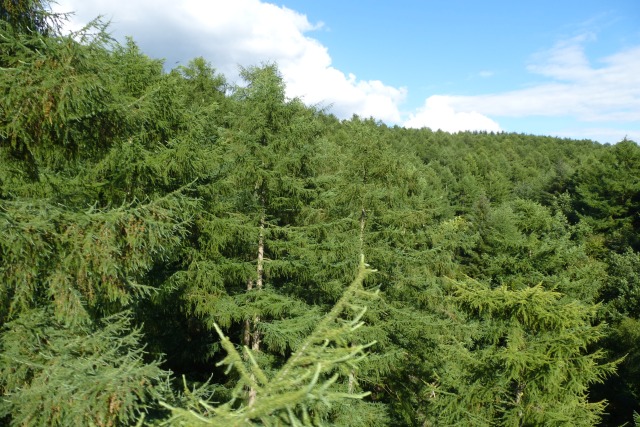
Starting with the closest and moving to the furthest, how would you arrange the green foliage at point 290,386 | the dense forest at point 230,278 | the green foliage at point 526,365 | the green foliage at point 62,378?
the green foliage at point 290,386
the green foliage at point 62,378
the dense forest at point 230,278
the green foliage at point 526,365

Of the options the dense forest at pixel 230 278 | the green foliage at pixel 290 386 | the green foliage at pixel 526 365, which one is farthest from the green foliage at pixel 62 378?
the green foliage at pixel 526 365

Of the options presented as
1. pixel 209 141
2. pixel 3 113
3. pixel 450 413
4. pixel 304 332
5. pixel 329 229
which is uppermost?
pixel 209 141

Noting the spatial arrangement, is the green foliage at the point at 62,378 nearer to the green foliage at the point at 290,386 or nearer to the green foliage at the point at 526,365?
the green foliage at the point at 290,386

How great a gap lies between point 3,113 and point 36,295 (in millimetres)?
2151

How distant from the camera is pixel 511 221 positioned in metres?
21.7

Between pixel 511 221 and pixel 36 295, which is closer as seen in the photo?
pixel 36 295

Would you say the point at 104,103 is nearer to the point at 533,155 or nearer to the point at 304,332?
the point at 304,332

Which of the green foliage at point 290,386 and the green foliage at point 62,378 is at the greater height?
the green foliage at point 290,386

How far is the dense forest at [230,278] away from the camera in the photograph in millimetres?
3502

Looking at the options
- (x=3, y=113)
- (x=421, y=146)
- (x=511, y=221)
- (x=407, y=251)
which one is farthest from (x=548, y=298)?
(x=421, y=146)

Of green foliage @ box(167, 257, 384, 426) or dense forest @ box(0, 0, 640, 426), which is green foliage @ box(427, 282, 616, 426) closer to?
dense forest @ box(0, 0, 640, 426)

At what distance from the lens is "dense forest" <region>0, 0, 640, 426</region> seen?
3502mm

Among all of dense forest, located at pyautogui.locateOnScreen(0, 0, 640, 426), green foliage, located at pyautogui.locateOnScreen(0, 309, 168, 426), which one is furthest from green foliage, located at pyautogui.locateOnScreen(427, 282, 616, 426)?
green foliage, located at pyautogui.locateOnScreen(0, 309, 168, 426)

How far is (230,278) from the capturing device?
36.0ft
